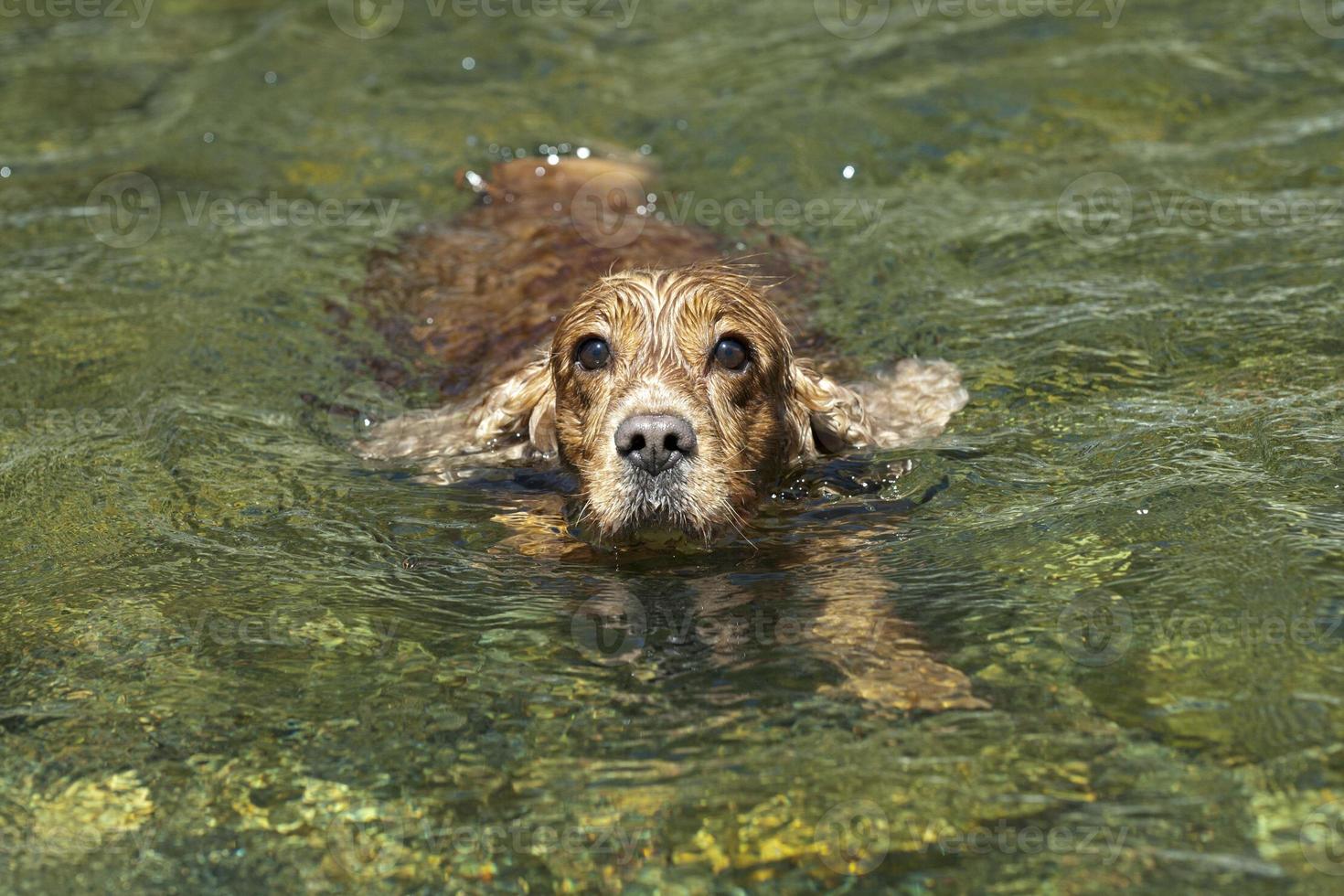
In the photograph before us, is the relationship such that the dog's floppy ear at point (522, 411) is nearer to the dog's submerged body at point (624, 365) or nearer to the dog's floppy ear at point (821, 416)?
A: the dog's submerged body at point (624, 365)

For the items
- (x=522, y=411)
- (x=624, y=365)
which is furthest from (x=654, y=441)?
(x=522, y=411)

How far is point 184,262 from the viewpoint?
8.70 m

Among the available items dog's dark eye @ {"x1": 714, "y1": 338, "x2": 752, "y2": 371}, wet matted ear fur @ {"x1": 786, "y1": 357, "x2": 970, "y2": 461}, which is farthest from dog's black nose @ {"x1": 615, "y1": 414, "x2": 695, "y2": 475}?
wet matted ear fur @ {"x1": 786, "y1": 357, "x2": 970, "y2": 461}

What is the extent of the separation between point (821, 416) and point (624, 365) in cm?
106

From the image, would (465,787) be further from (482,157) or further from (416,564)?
(482,157)

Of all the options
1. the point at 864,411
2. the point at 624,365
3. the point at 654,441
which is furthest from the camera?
the point at 864,411

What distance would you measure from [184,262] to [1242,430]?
5.68m

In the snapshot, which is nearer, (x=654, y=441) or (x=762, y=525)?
(x=654, y=441)

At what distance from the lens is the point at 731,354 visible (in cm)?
616

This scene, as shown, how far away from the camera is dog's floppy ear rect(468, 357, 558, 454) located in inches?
263

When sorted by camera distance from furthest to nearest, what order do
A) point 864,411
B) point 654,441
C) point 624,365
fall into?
point 864,411, point 624,365, point 654,441

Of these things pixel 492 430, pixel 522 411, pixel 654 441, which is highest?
pixel 654 441

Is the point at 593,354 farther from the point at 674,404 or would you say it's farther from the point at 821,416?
the point at 821,416

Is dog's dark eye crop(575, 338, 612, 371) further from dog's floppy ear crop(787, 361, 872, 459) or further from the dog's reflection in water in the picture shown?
dog's floppy ear crop(787, 361, 872, 459)
